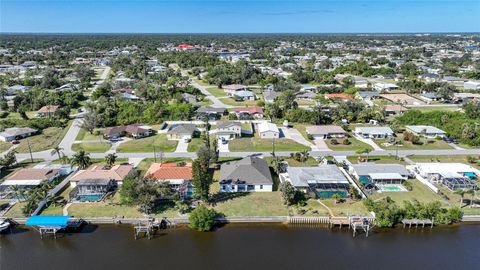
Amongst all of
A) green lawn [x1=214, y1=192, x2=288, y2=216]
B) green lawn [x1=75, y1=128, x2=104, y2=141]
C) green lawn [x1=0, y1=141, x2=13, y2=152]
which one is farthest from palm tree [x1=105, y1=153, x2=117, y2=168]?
green lawn [x1=0, y1=141, x2=13, y2=152]

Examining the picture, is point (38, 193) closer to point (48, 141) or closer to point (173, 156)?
point (173, 156)

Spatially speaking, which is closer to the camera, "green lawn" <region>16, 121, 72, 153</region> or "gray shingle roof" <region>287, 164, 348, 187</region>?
"gray shingle roof" <region>287, 164, 348, 187</region>

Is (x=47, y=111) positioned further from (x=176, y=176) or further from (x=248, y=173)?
(x=248, y=173)

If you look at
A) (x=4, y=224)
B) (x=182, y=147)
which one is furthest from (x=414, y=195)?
(x=4, y=224)

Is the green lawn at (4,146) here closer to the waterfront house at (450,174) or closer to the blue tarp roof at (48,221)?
the blue tarp roof at (48,221)

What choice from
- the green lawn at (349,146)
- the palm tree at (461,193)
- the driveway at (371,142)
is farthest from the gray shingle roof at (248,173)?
the driveway at (371,142)

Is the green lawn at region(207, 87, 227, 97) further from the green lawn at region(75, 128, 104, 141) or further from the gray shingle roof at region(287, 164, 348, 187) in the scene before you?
the gray shingle roof at region(287, 164, 348, 187)

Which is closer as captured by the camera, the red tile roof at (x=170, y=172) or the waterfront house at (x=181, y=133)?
the red tile roof at (x=170, y=172)
